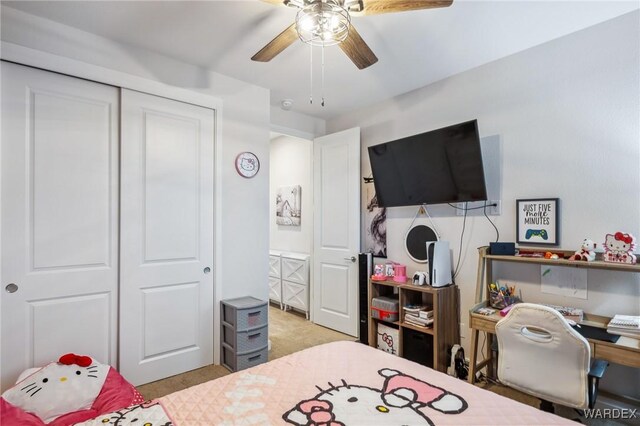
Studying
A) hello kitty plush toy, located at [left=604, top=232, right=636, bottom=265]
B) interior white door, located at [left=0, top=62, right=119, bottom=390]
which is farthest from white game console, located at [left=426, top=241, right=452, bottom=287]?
interior white door, located at [left=0, top=62, right=119, bottom=390]

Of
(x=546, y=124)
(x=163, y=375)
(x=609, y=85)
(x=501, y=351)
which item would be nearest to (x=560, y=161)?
(x=546, y=124)

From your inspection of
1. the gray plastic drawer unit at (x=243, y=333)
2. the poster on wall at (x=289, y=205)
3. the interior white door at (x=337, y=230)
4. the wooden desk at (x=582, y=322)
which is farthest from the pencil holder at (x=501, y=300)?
the poster on wall at (x=289, y=205)

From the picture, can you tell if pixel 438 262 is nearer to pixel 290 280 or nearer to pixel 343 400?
pixel 343 400

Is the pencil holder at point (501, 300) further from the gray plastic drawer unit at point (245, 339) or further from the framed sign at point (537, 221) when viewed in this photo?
the gray plastic drawer unit at point (245, 339)

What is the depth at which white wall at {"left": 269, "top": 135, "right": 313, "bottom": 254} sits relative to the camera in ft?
15.2

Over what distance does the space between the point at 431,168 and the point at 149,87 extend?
2.38 metres

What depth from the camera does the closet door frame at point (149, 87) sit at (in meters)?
2.09

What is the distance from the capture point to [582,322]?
2119 millimetres

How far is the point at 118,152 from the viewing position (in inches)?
96.2

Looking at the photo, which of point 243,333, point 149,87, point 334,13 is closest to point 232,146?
point 149,87

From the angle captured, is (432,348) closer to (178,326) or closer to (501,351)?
(501,351)

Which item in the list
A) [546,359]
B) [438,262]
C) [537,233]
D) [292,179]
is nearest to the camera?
[546,359]

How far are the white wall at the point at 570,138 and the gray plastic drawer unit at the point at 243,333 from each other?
5.75 ft

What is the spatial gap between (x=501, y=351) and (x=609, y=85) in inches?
73.6
